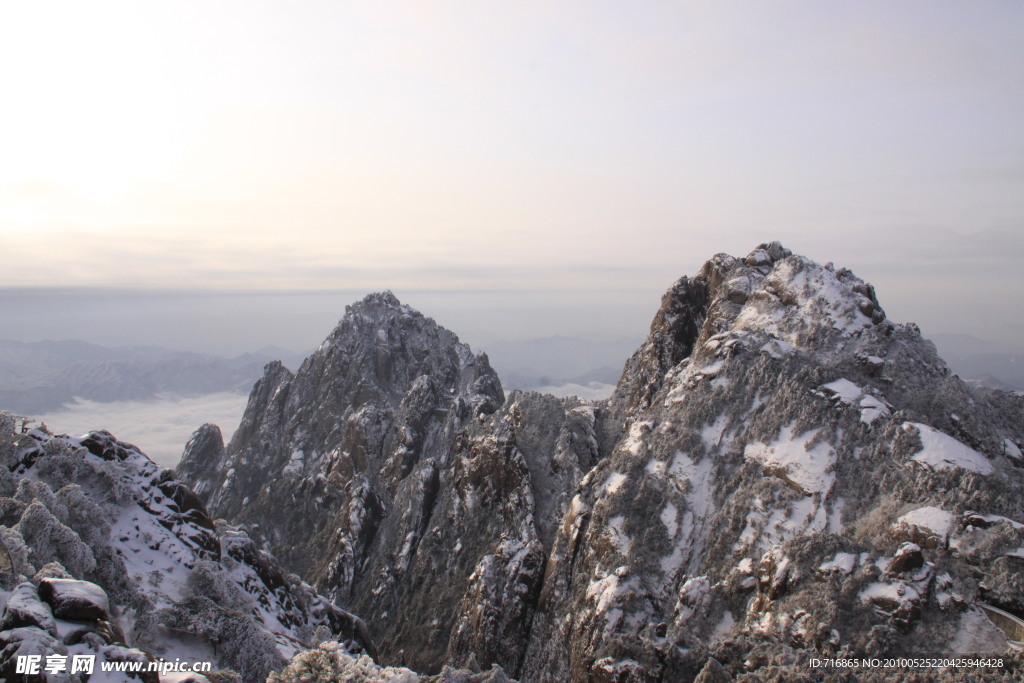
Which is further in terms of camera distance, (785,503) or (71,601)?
(785,503)

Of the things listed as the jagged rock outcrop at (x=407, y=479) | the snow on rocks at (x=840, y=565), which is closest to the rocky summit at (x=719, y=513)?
the snow on rocks at (x=840, y=565)

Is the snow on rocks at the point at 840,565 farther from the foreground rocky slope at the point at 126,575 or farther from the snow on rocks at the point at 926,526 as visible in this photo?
the foreground rocky slope at the point at 126,575

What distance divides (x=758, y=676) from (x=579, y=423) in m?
38.8

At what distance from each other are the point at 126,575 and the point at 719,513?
3659cm

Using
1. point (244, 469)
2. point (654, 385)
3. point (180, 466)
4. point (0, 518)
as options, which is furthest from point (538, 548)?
point (180, 466)

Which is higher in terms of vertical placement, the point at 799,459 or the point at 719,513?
the point at 799,459

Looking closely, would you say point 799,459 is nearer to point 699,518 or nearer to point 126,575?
point 699,518

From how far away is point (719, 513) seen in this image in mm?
38125

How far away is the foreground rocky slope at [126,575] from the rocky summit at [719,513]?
922cm

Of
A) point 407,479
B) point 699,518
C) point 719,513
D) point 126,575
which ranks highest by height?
point 719,513

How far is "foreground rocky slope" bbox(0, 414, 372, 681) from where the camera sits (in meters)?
20.9

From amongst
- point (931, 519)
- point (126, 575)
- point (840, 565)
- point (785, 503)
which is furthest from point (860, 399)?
point (126, 575)

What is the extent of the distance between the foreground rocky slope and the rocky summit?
30.2ft

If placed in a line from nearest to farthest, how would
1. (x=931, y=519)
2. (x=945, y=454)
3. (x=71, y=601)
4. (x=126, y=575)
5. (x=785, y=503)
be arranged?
(x=71, y=601), (x=931, y=519), (x=126, y=575), (x=945, y=454), (x=785, y=503)
